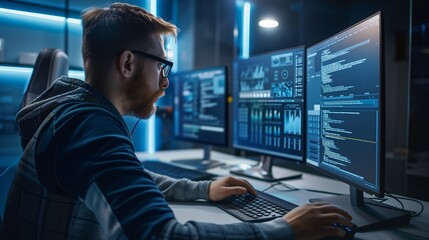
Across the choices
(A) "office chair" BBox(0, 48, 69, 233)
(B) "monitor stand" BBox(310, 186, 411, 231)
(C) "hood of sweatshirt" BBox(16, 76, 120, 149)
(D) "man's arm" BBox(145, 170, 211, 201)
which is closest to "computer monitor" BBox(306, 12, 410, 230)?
(B) "monitor stand" BBox(310, 186, 411, 231)

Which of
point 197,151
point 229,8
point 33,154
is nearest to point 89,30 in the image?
point 33,154

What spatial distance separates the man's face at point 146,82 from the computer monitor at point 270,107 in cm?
58

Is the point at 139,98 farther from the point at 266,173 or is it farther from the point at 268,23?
the point at 268,23

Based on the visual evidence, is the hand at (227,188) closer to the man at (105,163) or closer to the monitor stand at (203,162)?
the man at (105,163)

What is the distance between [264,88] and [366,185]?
0.71 metres

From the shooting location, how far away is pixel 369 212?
3.17 ft

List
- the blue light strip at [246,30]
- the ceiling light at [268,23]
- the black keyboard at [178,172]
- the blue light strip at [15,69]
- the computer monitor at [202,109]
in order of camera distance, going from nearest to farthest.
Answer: the black keyboard at [178,172], the computer monitor at [202,109], the blue light strip at [15,69], the ceiling light at [268,23], the blue light strip at [246,30]

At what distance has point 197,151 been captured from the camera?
7.94 ft

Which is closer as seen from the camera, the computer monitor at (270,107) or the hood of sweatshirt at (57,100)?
the hood of sweatshirt at (57,100)

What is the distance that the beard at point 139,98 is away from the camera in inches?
37.1

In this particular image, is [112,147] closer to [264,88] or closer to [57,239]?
[57,239]

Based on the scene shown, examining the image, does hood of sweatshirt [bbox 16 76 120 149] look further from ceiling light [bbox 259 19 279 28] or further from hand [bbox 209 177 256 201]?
ceiling light [bbox 259 19 279 28]

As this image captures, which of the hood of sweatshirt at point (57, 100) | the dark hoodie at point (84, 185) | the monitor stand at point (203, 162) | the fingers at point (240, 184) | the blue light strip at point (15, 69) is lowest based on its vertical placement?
the monitor stand at point (203, 162)

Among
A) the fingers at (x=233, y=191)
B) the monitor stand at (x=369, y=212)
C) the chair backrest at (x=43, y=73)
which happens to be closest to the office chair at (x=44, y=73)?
the chair backrest at (x=43, y=73)
